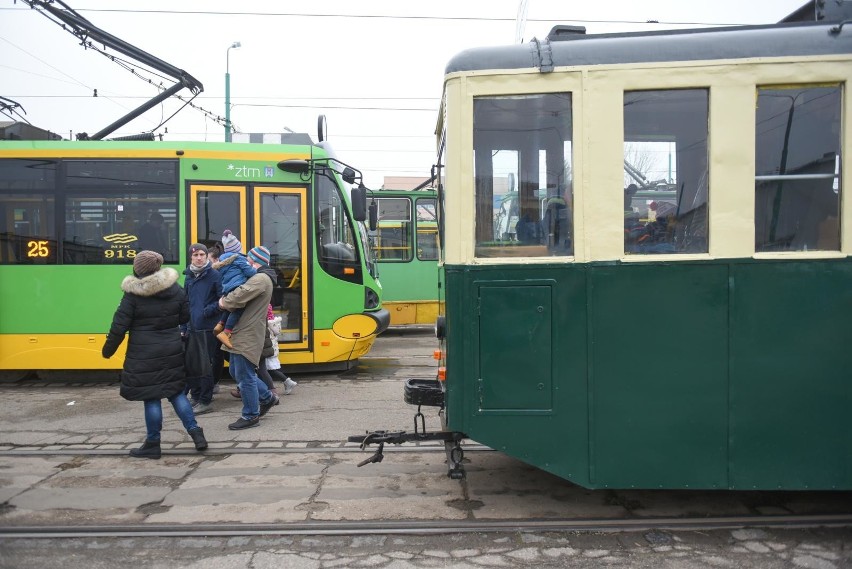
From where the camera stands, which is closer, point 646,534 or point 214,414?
point 646,534

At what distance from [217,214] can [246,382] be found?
3218mm

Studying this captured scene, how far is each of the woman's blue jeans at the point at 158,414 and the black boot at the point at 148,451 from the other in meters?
0.04

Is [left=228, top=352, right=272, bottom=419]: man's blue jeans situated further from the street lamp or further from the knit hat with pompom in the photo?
the street lamp

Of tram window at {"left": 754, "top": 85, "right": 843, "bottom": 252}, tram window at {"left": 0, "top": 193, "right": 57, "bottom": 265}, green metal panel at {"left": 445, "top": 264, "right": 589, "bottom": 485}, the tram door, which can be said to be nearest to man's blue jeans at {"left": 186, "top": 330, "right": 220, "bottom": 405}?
the tram door

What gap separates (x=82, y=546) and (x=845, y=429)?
15.2 ft

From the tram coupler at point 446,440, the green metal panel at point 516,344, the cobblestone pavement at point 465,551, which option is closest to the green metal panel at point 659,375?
the green metal panel at point 516,344

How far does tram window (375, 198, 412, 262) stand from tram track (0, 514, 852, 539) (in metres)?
10.2

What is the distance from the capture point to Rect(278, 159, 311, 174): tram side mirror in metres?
9.16

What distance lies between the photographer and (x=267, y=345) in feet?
24.9

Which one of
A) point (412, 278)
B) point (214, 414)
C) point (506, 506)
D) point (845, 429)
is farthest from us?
point (412, 278)

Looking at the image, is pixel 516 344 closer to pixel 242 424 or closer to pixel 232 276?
pixel 232 276

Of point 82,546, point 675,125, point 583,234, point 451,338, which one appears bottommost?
point 82,546

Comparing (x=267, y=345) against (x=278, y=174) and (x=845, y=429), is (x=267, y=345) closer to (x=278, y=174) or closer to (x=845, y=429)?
(x=278, y=174)

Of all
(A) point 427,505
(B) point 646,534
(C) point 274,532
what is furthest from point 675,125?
(C) point 274,532
